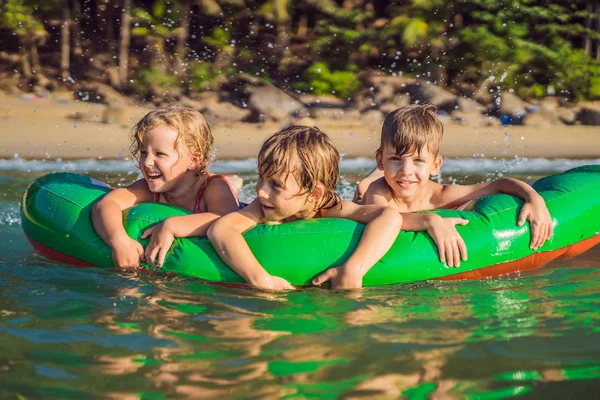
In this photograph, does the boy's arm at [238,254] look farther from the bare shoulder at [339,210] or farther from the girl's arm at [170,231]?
the bare shoulder at [339,210]

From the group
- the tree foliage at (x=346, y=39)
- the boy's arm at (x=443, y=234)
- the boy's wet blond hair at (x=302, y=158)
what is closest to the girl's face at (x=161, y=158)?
the boy's wet blond hair at (x=302, y=158)

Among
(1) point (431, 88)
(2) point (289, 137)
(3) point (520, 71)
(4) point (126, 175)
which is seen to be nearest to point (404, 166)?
(2) point (289, 137)

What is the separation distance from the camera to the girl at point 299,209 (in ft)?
13.8

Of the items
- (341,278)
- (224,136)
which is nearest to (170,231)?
(341,278)

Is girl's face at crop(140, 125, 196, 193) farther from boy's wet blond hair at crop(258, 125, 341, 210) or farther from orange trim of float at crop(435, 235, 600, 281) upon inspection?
orange trim of float at crop(435, 235, 600, 281)

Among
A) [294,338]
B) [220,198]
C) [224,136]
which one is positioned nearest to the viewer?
[294,338]

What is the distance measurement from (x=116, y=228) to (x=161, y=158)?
0.50 metres

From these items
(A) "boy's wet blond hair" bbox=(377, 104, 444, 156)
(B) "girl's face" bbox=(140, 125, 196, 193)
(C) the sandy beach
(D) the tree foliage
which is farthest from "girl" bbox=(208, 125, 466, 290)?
(D) the tree foliage

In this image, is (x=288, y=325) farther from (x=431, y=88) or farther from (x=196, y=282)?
(x=431, y=88)

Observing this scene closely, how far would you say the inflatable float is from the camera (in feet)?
14.0

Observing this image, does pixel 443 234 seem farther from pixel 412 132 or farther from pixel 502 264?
pixel 412 132

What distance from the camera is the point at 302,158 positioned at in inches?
165

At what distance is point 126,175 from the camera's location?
9.30 meters

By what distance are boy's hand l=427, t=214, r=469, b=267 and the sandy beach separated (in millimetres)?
6718
